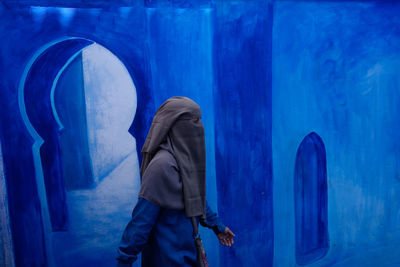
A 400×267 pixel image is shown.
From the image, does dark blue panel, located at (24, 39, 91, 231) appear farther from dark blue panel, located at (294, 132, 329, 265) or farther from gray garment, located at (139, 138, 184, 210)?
dark blue panel, located at (294, 132, 329, 265)

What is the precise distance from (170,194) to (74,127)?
3.62 feet

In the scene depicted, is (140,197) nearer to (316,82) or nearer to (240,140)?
(240,140)

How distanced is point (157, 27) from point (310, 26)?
1.23 meters

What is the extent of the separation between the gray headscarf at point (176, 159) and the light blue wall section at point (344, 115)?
1057mm

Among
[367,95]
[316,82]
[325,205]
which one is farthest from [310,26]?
[325,205]

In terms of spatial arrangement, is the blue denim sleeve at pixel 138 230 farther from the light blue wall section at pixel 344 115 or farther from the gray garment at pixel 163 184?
the light blue wall section at pixel 344 115

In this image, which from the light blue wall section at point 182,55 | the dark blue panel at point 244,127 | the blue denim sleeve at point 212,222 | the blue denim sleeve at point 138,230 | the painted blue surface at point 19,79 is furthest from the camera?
the dark blue panel at point 244,127

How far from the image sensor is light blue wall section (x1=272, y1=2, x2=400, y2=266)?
271cm

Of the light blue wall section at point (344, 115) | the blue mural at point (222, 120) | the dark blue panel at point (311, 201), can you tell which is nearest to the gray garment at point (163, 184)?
the blue mural at point (222, 120)

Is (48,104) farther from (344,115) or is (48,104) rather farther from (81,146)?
(344,115)

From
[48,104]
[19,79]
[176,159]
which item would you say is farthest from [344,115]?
[19,79]

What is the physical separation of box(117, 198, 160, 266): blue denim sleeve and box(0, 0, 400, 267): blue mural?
850mm

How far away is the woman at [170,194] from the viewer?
1721mm

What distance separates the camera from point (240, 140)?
2.66 metres
